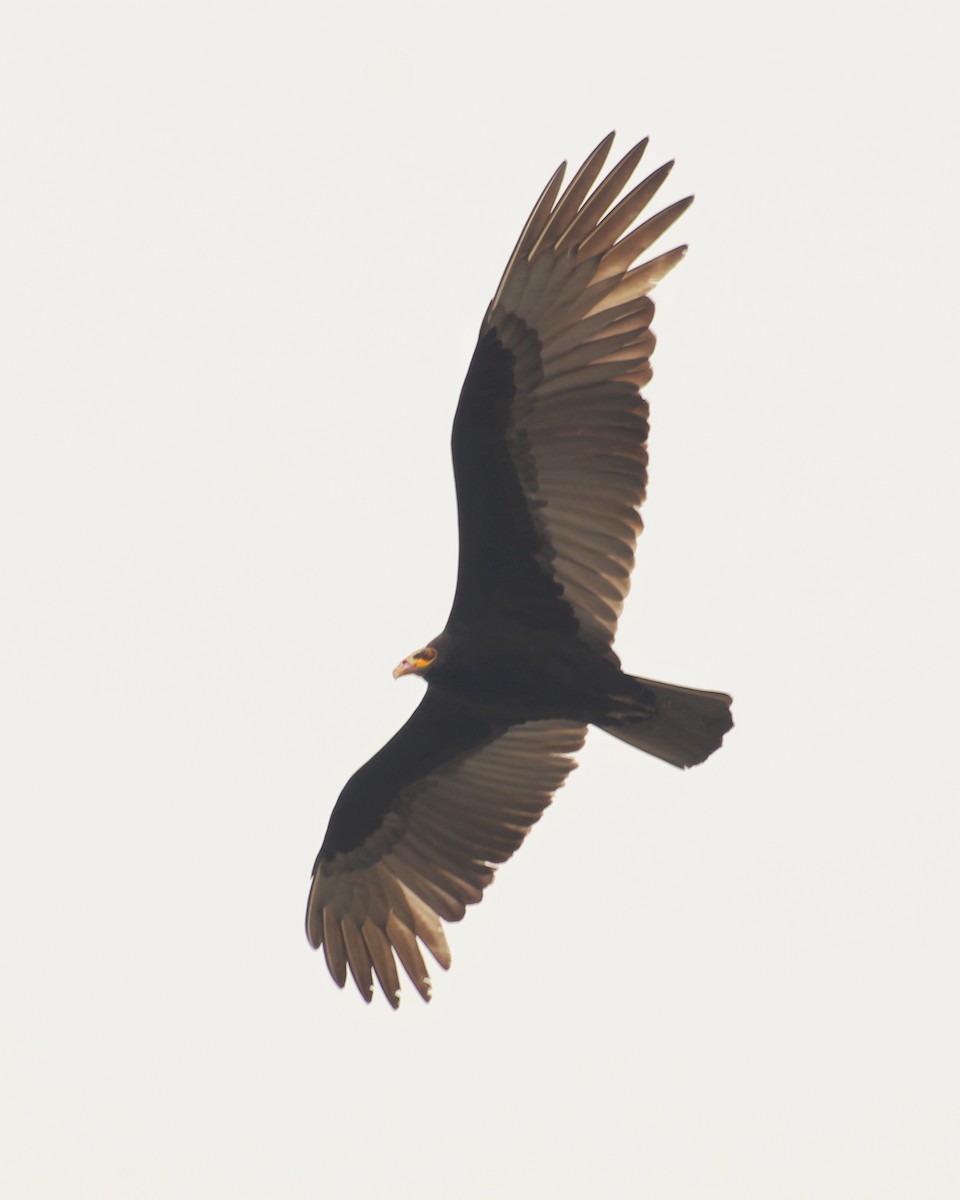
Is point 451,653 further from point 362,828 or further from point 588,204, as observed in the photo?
point 588,204

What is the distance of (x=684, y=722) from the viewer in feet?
28.3

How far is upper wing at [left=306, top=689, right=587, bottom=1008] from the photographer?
9.49 metres

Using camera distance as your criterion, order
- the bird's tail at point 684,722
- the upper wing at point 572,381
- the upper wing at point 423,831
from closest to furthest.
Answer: the upper wing at point 572,381 < the bird's tail at point 684,722 < the upper wing at point 423,831

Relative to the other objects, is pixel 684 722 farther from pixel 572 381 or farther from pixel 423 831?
pixel 423 831

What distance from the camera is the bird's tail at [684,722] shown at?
8.56 m

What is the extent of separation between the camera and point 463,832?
31.6 feet

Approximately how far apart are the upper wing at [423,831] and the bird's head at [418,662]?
678 millimetres

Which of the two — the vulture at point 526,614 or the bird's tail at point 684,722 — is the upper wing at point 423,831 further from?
the bird's tail at point 684,722

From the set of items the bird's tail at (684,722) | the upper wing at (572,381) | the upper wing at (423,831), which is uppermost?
the upper wing at (572,381)

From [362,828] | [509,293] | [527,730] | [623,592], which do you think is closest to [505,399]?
[509,293]

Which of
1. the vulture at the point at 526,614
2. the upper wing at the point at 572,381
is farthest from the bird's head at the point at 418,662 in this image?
the upper wing at the point at 572,381

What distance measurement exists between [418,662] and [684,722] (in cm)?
133

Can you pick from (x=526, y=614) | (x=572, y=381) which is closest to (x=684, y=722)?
(x=526, y=614)

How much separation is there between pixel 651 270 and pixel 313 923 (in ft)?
12.6
